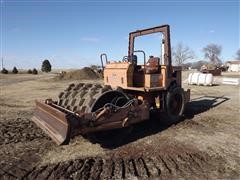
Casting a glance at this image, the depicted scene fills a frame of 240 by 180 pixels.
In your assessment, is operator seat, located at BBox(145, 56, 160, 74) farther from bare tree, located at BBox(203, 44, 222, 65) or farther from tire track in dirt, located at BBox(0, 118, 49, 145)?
bare tree, located at BBox(203, 44, 222, 65)

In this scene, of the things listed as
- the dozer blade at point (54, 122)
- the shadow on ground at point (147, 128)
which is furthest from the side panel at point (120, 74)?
the dozer blade at point (54, 122)

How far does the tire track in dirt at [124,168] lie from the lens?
4.71 meters

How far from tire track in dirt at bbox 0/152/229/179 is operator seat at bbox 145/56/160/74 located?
2.63 m

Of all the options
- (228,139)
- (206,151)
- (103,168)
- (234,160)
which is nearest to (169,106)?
(228,139)

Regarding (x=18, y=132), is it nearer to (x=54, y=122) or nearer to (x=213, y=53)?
(x=54, y=122)

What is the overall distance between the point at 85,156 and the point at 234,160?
111 inches

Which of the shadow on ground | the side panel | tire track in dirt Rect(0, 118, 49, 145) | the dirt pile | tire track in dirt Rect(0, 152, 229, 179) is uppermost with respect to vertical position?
the side panel

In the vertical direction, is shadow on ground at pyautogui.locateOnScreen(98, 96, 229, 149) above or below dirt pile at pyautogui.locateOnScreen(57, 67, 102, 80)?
below

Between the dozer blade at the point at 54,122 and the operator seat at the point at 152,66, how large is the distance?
2.72 metres

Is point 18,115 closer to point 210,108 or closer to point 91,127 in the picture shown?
point 91,127

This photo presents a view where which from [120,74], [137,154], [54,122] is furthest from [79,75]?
[137,154]

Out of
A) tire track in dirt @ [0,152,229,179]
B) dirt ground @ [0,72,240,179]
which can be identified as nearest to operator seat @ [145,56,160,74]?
dirt ground @ [0,72,240,179]

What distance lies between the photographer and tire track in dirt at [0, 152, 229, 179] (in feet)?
15.4

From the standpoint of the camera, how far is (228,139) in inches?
269
